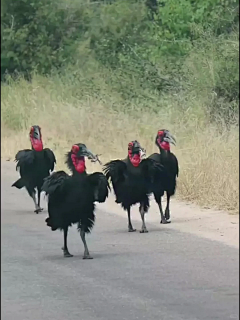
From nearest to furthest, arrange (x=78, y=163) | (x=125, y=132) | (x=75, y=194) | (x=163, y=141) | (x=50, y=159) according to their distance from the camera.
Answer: (x=75, y=194) → (x=78, y=163) → (x=50, y=159) → (x=163, y=141) → (x=125, y=132)

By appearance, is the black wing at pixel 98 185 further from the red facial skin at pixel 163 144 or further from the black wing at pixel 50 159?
the red facial skin at pixel 163 144

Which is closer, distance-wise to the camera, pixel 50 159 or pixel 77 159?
pixel 77 159

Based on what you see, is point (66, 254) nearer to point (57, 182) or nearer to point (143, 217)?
point (57, 182)

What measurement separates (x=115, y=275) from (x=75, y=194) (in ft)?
1.84

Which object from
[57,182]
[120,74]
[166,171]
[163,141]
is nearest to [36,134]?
[163,141]

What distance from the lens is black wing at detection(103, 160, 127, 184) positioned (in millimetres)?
6590

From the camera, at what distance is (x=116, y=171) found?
659cm

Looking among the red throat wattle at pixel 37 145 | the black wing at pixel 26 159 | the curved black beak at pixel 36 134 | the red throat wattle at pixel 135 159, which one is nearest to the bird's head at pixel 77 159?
the red throat wattle at pixel 135 159

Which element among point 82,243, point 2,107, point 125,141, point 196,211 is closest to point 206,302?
point 82,243

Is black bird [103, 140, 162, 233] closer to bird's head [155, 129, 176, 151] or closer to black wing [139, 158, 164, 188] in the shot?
black wing [139, 158, 164, 188]

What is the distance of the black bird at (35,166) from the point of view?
23.5 feet

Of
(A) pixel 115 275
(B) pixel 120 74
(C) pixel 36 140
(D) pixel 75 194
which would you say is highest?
(B) pixel 120 74

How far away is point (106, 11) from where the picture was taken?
450 inches

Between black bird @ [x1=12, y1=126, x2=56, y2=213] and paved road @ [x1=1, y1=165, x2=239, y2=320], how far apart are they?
0.21m
